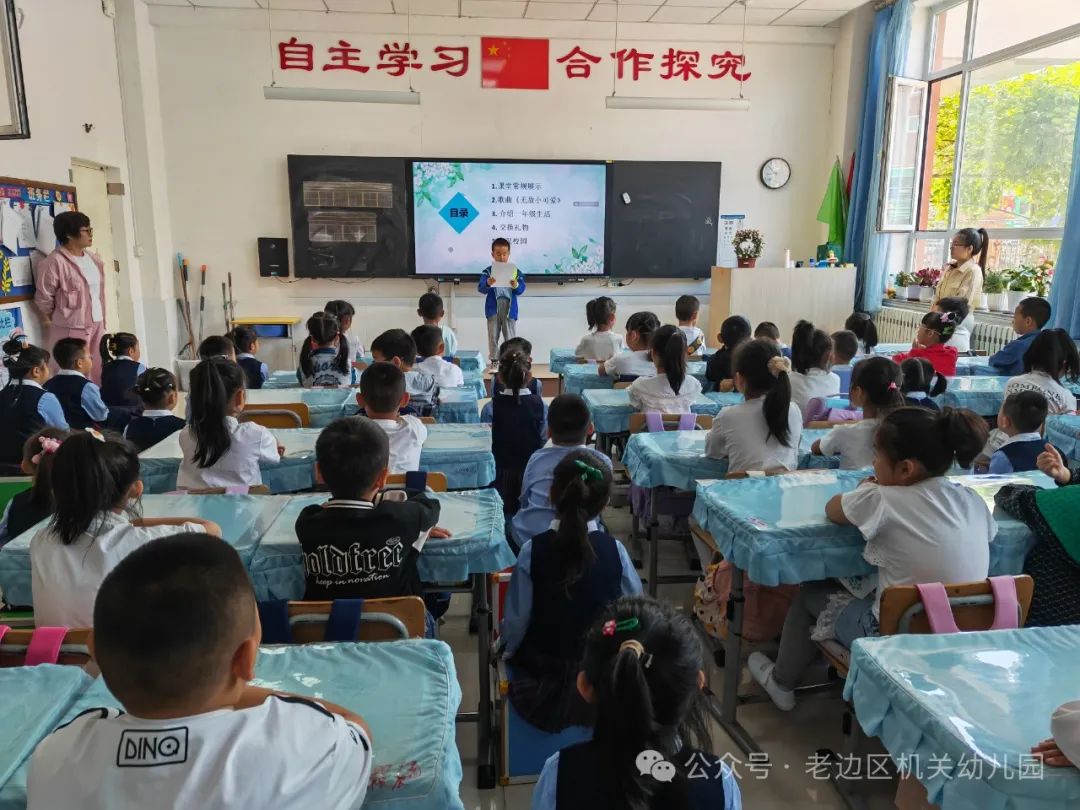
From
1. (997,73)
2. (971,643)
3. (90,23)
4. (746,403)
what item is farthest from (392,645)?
(997,73)

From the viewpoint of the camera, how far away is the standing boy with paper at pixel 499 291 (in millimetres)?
6930

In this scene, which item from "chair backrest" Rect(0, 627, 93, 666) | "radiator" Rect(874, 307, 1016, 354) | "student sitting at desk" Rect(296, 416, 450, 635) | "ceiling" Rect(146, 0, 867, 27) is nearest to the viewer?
"chair backrest" Rect(0, 627, 93, 666)

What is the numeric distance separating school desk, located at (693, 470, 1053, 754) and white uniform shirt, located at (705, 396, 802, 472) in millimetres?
300


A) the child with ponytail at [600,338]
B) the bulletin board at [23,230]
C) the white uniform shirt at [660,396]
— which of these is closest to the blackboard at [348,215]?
the bulletin board at [23,230]

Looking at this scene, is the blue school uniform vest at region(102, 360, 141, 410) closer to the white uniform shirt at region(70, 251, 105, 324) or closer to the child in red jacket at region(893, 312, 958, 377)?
the white uniform shirt at region(70, 251, 105, 324)

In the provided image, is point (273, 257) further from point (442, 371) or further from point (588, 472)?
point (588, 472)

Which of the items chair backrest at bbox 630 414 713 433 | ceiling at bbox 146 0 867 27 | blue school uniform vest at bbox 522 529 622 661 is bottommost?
blue school uniform vest at bbox 522 529 622 661

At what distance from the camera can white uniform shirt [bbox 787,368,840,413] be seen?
3.35 meters

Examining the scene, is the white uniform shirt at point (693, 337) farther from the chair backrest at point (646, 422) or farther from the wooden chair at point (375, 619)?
the wooden chair at point (375, 619)

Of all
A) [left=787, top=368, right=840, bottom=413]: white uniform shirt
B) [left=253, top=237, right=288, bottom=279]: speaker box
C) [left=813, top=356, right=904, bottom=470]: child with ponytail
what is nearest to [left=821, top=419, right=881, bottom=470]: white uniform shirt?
[left=813, top=356, right=904, bottom=470]: child with ponytail

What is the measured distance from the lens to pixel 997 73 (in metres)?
6.00

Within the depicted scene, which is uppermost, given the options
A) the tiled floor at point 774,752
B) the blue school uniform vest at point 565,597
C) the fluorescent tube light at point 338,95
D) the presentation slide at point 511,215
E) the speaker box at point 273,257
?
the fluorescent tube light at point 338,95

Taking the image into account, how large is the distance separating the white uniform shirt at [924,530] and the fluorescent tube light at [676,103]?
5.49 m

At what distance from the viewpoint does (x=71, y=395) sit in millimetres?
3420
